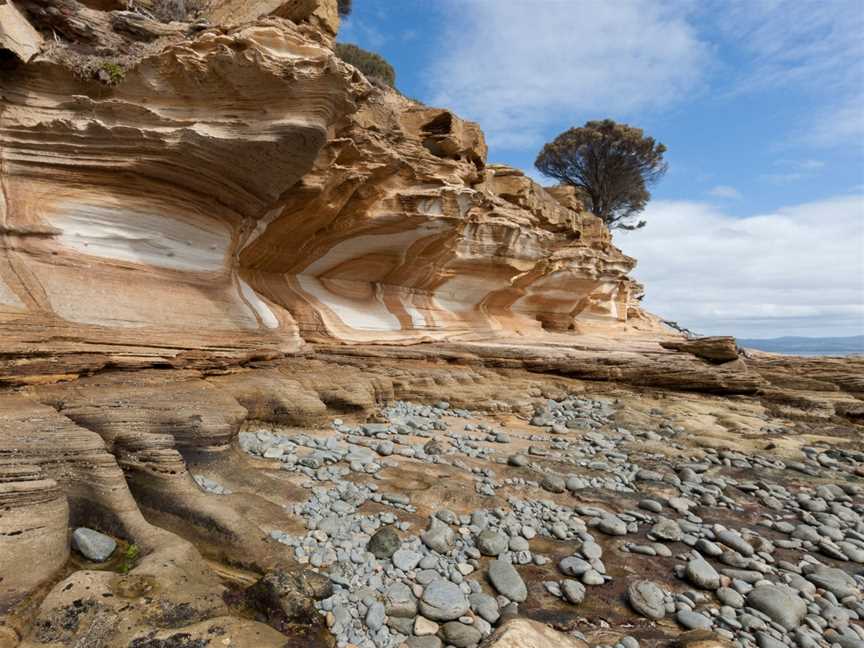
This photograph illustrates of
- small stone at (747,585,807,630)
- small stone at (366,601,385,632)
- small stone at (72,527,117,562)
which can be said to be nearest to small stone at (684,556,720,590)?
small stone at (747,585,807,630)

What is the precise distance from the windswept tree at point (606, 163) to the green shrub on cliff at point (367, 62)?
14883mm

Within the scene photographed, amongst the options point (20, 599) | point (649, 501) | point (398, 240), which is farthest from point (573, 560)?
point (398, 240)

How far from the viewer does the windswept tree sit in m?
28.0

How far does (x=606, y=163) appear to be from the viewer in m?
29.0

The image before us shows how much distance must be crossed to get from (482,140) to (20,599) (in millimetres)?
13377

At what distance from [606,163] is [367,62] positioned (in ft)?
59.4

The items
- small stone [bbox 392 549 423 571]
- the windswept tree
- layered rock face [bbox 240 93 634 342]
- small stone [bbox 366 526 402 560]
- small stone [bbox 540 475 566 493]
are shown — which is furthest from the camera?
the windswept tree

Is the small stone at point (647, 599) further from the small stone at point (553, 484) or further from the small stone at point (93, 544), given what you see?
the small stone at point (93, 544)

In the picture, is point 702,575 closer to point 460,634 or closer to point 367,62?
point 460,634

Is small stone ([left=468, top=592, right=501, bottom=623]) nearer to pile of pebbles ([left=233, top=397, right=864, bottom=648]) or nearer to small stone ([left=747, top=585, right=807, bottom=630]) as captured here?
pile of pebbles ([left=233, top=397, right=864, bottom=648])

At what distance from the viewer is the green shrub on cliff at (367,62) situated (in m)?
17.8

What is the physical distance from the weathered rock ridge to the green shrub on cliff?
7.35 m

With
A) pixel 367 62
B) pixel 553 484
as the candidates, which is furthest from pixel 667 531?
pixel 367 62

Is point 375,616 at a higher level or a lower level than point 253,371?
lower
